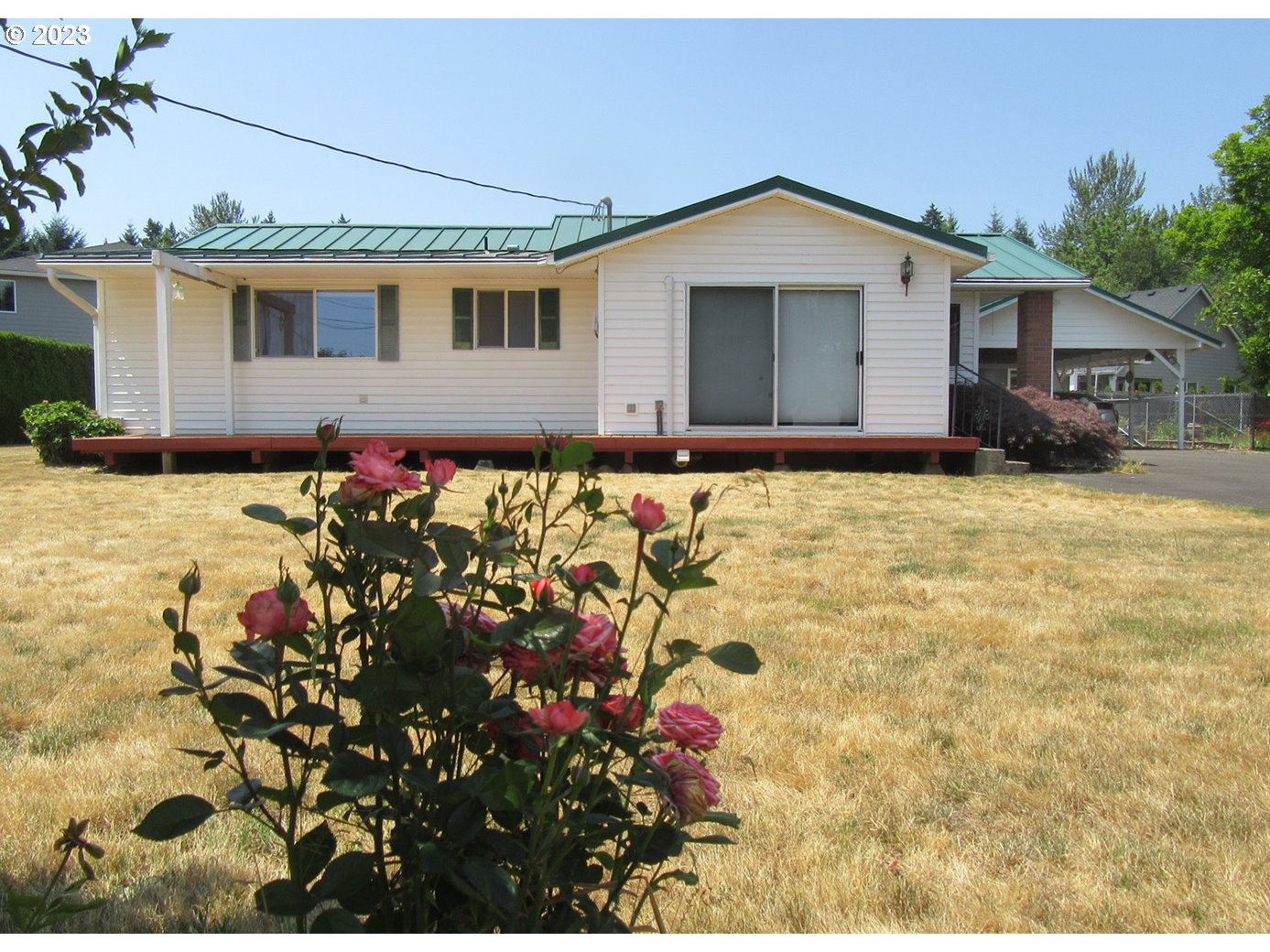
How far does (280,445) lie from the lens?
12070 mm

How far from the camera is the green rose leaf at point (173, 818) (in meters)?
1.30

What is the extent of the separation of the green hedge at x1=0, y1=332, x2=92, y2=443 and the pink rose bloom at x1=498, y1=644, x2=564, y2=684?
24187 millimetres

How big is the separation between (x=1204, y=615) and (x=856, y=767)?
9.08 feet

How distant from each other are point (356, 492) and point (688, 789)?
1.97 feet

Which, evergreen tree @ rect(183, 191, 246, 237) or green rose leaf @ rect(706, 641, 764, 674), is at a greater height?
evergreen tree @ rect(183, 191, 246, 237)

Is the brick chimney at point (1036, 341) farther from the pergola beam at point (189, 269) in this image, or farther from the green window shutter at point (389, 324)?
the pergola beam at point (189, 269)

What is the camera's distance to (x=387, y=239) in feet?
49.2

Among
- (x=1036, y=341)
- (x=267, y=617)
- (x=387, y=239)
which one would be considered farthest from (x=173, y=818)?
(x=1036, y=341)

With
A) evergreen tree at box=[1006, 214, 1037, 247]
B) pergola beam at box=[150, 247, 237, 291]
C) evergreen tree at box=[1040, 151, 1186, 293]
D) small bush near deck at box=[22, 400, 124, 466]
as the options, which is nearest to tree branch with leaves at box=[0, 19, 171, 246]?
pergola beam at box=[150, 247, 237, 291]

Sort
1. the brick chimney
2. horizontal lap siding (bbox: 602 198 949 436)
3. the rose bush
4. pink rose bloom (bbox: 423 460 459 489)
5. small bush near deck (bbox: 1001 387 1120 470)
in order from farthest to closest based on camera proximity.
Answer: the brick chimney < small bush near deck (bbox: 1001 387 1120 470) < horizontal lap siding (bbox: 602 198 949 436) < pink rose bloom (bbox: 423 460 459 489) < the rose bush

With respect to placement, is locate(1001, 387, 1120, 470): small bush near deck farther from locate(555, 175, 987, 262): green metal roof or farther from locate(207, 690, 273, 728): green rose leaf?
locate(207, 690, 273, 728): green rose leaf

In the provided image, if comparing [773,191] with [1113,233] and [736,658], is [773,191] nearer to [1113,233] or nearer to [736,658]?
[736,658]

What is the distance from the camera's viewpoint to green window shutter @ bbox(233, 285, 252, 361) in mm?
13445
